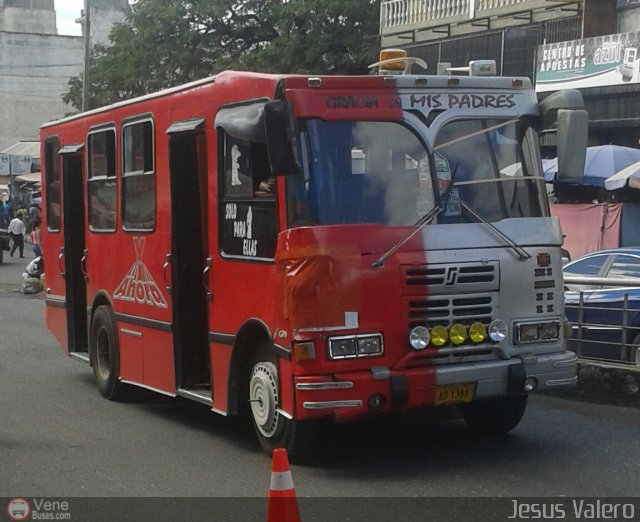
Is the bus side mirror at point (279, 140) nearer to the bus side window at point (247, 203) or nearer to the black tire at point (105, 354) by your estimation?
the bus side window at point (247, 203)

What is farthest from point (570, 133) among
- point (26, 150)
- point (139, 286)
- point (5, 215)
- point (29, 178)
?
point (26, 150)

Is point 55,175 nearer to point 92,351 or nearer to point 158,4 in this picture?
point 92,351

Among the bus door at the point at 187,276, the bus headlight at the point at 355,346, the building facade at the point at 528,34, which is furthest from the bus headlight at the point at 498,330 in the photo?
the building facade at the point at 528,34

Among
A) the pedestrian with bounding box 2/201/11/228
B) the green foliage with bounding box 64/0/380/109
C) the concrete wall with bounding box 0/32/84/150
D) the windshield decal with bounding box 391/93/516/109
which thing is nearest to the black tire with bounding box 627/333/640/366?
the windshield decal with bounding box 391/93/516/109

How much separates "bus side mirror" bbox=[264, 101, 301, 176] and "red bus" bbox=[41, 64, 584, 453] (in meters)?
0.01

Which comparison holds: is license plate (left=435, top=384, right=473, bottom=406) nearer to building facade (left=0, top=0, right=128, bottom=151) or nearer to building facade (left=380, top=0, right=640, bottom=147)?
building facade (left=380, top=0, right=640, bottom=147)

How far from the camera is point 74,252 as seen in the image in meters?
12.4

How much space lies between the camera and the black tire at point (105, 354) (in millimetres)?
11086

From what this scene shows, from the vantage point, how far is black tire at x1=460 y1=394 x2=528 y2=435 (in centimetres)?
880

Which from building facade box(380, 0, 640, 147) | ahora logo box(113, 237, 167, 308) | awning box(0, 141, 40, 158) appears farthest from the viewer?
awning box(0, 141, 40, 158)

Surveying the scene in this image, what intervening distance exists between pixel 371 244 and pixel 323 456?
1.82 meters

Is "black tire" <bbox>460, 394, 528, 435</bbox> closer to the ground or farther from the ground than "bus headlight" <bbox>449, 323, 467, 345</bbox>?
closer to the ground

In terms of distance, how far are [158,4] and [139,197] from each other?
28.0 metres

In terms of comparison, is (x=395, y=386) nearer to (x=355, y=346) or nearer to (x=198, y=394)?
(x=355, y=346)
